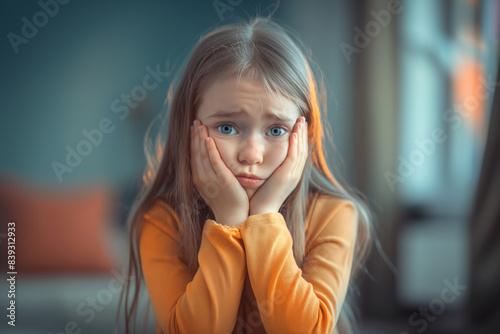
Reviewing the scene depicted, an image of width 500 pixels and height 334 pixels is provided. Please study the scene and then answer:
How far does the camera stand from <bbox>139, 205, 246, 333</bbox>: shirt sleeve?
0.71 m

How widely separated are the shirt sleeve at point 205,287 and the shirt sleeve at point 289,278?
0.03 meters

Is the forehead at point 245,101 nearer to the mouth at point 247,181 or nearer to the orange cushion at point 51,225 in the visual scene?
the mouth at point 247,181

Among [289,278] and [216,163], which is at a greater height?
[216,163]

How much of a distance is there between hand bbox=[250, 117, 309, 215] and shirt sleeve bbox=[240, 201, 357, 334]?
0.8 inches

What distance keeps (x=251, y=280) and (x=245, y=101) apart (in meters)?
0.28

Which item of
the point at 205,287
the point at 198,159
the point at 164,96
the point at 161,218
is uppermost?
the point at 164,96

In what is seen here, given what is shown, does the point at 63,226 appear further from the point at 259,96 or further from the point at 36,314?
the point at 259,96

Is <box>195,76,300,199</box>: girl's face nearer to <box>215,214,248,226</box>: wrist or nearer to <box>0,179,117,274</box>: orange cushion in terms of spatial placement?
<box>215,214,248,226</box>: wrist

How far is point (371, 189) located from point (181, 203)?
1.16 ft

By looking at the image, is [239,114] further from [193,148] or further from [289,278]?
[289,278]

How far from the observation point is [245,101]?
0.74m

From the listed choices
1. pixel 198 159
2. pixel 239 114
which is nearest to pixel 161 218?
pixel 198 159

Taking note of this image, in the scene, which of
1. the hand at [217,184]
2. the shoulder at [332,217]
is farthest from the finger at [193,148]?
the shoulder at [332,217]

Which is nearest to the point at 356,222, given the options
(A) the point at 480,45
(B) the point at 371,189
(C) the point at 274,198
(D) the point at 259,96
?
(B) the point at 371,189
